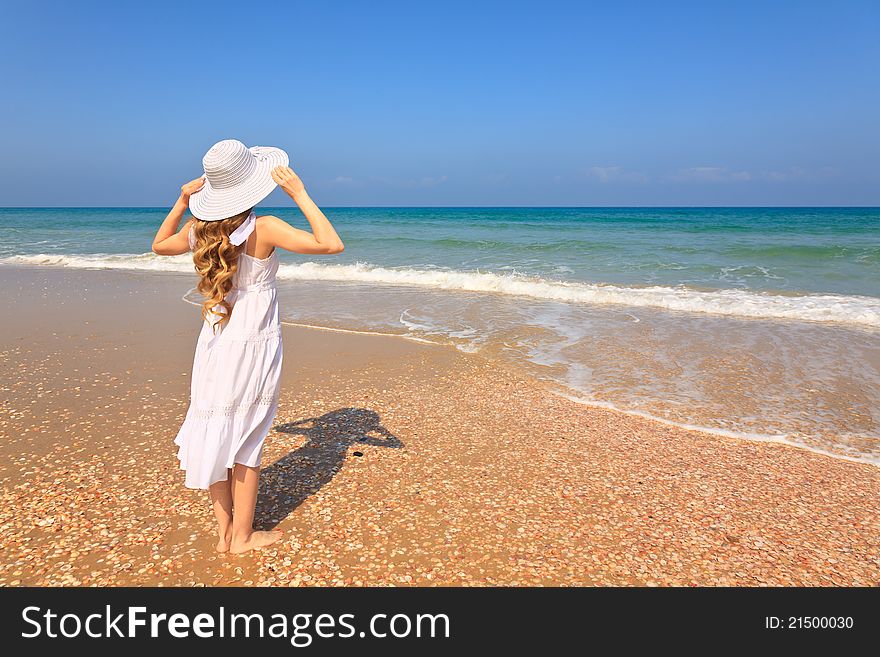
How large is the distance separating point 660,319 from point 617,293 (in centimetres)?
290

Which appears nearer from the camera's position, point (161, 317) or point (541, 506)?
point (541, 506)

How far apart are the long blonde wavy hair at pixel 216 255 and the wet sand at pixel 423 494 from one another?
1560mm

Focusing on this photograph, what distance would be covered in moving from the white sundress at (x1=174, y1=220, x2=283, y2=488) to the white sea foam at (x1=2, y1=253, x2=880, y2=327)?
36.8ft

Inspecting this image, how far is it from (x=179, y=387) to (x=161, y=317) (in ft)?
15.0

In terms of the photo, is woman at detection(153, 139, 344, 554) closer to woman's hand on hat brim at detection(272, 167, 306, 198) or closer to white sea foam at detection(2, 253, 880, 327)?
woman's hand on hat brim at detection(272, 167, 306, 198)

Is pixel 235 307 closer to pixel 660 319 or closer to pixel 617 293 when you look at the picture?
pixel 660 319

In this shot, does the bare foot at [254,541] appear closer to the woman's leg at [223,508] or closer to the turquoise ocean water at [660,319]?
the woman's leg at [223,508]

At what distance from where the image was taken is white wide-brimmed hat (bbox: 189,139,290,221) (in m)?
2.70

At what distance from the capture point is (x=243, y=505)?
126 inches

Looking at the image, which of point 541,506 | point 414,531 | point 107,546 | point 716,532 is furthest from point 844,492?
point 107,546

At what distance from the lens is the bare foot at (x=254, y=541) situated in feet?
10.5

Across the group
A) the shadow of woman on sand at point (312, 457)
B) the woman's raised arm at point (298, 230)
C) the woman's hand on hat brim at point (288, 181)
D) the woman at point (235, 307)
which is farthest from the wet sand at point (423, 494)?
the woman's hand on hat brim at point (288, 181)

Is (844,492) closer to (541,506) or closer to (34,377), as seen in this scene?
(541,506)
